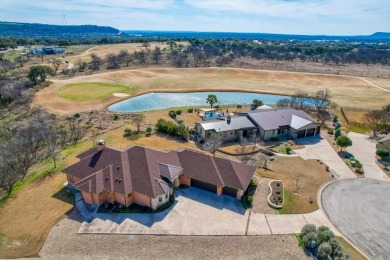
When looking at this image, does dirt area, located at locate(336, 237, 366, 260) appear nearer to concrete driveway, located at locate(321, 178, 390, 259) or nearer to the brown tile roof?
concrete driveway, located at locate(321, 178, 390, 259)

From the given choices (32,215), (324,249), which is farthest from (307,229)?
(32,215)

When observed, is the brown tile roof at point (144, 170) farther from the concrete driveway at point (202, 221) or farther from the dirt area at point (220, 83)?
the dirt area at point (220, 83)

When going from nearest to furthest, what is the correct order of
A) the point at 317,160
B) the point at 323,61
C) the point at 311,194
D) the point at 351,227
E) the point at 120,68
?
the point at 351,227 < the point at 311,194 < the point at 317,160 < the point at 120,68 < the point at 323,61

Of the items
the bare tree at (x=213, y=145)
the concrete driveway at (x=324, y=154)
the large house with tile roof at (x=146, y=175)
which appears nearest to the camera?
the large house with tile roof at (x=146, y=175)

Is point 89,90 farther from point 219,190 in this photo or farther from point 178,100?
point 219,190

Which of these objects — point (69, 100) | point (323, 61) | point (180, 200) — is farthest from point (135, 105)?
point (323, 61)

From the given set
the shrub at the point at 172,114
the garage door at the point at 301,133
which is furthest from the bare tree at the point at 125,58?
the garage door at the point at 301,133

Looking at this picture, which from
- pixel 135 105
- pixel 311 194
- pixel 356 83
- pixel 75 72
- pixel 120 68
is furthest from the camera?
pixel 120 68

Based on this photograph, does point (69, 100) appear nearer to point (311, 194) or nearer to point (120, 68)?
point (120, 68)

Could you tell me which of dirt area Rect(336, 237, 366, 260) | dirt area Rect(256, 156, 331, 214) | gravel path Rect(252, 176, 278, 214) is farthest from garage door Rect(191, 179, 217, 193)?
dirt area Rect(336, 237, 366, 260)
